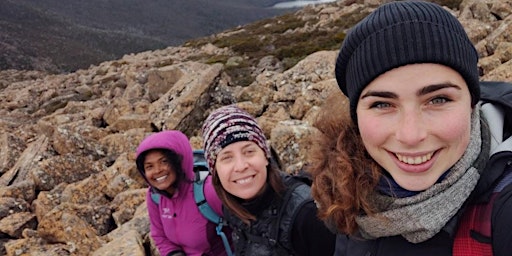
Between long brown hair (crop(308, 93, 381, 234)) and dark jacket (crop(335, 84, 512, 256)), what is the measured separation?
0.62ft

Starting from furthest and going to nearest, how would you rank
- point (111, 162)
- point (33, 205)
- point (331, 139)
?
point (111, 162) < point (33, 205) < point (331, 139)

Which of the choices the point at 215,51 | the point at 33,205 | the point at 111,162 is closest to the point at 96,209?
the point at 33,205

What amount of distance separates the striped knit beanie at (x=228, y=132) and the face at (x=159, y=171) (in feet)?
3.76

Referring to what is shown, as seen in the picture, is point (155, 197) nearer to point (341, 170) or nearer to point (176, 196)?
point (176, 196)

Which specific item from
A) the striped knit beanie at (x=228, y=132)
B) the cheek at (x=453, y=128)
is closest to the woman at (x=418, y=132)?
the cheek at (x=453, y=128)

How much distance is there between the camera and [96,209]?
882cm

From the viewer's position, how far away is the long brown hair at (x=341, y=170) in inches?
93.4

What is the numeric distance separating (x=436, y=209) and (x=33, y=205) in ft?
32.2

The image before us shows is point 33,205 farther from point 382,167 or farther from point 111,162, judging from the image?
point 382,167

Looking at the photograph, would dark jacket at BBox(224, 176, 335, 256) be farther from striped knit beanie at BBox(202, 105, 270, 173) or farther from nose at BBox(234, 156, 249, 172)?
striped knit beanie at BBox(202, 105, 270, 173)

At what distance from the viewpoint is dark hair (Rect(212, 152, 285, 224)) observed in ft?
12.5

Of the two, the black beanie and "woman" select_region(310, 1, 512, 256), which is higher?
the black beanie

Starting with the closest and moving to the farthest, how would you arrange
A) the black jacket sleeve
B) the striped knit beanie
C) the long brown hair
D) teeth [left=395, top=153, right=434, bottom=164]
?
teeth [left=395, top=153, right=434, bottom=164]
the long brown hair
the black jacket sleeve
the striped knit beanie

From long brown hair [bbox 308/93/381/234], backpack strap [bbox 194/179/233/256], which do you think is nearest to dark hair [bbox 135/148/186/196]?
backpack strap [bbox 194/179/233/256]
